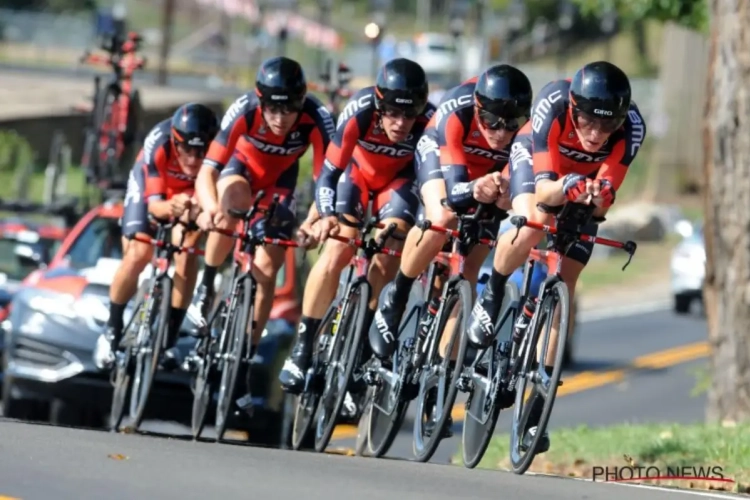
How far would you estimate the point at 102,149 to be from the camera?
71.7 feet

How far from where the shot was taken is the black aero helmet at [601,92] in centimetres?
953

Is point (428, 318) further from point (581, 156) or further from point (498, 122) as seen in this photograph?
point (581, 156)

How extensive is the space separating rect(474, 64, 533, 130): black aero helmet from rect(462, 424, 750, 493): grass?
2.08 m

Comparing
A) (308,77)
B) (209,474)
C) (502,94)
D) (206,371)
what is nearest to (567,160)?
(502,94)

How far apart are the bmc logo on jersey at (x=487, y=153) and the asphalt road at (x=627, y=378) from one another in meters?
5.36

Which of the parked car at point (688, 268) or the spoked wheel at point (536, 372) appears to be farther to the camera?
the parked car at point (688, 268)

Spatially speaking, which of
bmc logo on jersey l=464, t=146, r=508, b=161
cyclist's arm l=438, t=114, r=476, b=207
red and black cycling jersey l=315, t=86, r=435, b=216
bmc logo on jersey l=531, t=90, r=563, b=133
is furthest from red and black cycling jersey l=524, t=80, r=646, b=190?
red and black cycling jersey l=315, t=86, r=435, b=216

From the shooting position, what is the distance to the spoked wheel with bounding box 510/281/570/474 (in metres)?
9.70

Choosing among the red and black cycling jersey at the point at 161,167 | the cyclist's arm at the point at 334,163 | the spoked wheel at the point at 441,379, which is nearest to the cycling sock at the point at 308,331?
the cyclist's arm at the point at 334,163

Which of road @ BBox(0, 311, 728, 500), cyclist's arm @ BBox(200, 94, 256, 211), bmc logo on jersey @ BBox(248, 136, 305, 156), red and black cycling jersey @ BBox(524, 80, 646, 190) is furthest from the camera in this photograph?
bmc logo on jersey @ BBox(248, 136, 305, 156)

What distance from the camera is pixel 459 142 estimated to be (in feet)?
35.5

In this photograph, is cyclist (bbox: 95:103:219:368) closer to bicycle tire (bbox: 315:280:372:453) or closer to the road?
the road

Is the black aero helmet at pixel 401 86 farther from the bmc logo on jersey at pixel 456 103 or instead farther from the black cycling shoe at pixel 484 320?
the black cycling shoe at pixel 484 320

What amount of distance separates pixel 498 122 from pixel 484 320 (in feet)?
3.80
